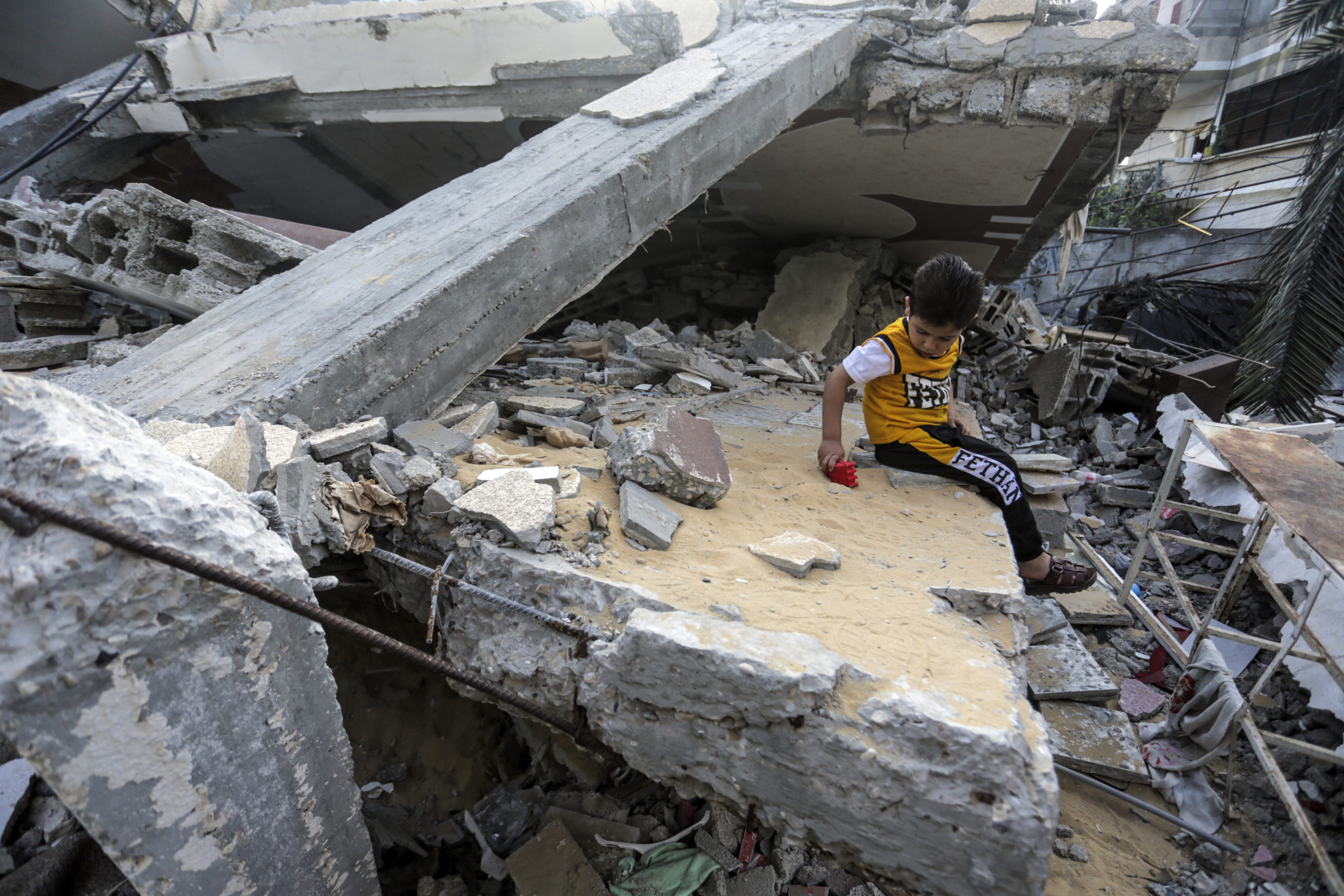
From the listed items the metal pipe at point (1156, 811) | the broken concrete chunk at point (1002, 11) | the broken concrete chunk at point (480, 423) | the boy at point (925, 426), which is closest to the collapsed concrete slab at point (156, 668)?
the broken concrete chunk at point (480, 423)

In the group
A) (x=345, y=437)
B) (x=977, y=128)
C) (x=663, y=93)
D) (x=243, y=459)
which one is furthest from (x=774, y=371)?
(x=243, y=459)

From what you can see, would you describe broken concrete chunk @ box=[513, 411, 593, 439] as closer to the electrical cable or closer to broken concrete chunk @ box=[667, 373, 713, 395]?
broken concrete chunk @ box=[667, 373, 713, 395]

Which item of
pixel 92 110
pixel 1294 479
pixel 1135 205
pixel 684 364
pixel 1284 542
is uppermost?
pixel 92 110

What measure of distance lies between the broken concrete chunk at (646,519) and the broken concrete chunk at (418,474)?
671 mm

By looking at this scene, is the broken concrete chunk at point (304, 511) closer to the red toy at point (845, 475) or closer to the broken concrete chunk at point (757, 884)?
the broken concrete chunk at point (757, 884)

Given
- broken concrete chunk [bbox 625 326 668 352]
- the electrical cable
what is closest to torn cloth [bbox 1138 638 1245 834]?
broken concrete chunk [bbox 625 326 668 352]

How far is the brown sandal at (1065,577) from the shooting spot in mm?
3346

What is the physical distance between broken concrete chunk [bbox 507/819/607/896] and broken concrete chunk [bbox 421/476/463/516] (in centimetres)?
134

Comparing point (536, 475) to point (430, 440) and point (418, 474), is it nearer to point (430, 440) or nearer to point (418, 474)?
point (418, 474)

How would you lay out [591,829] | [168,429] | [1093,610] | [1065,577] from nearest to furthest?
[168,429]
[591,829]
[1065,577]
[1093,610]

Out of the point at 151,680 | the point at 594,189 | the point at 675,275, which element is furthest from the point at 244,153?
the point at 151,680

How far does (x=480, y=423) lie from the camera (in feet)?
9.21

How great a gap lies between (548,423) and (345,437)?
978 mm

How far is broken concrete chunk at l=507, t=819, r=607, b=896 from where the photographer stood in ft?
7.36
